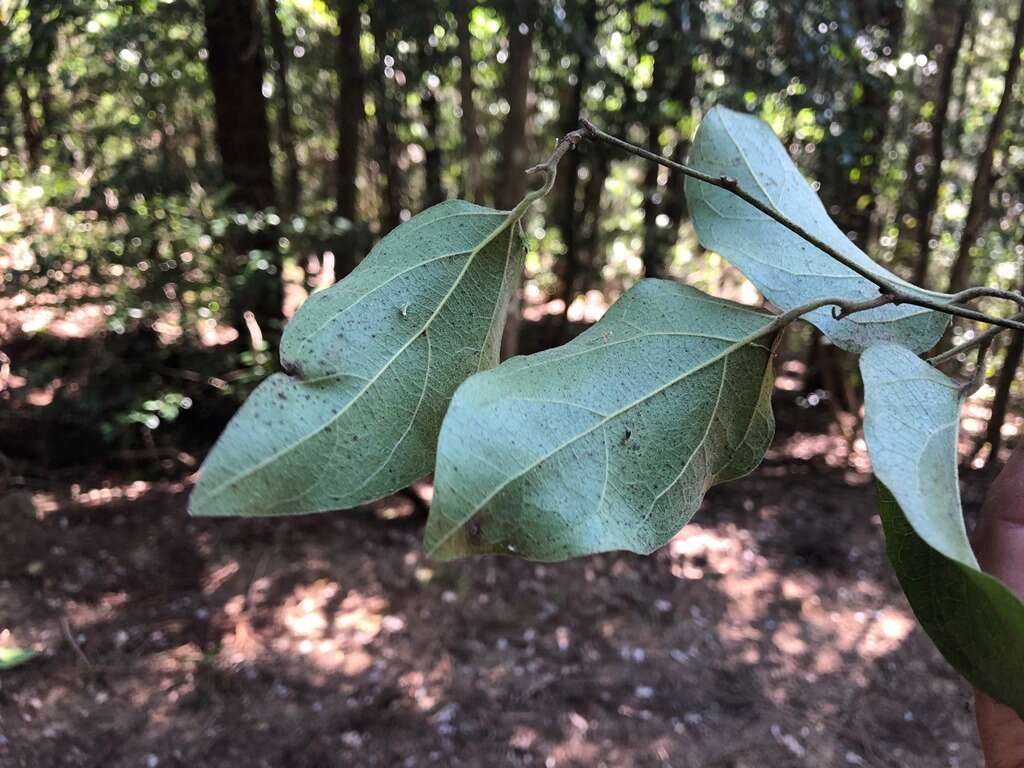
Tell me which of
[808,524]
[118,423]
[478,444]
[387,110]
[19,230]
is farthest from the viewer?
[387,110]

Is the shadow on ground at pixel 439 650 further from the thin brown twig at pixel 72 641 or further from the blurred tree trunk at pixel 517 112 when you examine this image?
the blurred tree trunk at pixel 517 112

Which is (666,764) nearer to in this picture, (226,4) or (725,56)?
(725,56)

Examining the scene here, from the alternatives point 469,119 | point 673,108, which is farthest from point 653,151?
point 469,119

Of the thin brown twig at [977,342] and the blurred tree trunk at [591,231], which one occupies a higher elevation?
the thin brown twig at [977,342]

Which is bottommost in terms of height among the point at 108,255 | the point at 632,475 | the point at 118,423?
the point at 118,423

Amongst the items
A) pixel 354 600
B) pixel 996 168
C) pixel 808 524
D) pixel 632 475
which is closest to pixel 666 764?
pixel 354 600

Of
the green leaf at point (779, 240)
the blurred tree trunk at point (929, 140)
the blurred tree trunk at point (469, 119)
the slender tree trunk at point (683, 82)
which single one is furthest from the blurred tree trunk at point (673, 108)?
the green leaf at point (779, 240)

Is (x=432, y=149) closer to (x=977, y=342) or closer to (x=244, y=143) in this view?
(x=244, y=143)
